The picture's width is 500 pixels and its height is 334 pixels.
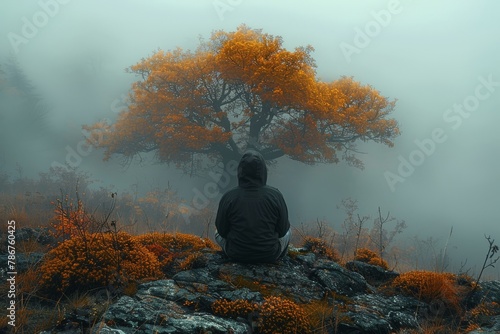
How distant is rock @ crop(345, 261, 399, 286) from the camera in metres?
6.99

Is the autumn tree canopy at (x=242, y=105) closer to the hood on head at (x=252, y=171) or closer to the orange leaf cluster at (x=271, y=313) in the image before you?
the hood on head at (x=252, y=171)

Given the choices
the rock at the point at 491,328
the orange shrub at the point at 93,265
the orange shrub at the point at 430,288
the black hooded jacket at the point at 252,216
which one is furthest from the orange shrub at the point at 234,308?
the rock at the point at 491,328

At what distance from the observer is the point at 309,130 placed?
21625 millimetres

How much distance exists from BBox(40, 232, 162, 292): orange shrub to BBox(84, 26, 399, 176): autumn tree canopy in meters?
13.8

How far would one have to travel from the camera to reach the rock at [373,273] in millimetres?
6987

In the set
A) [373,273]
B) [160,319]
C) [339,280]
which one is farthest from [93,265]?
[373,273]

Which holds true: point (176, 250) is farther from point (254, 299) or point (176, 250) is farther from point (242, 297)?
point (254, 299)

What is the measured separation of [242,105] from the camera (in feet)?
74.1

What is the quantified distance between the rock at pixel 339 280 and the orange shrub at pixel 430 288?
2.05ft

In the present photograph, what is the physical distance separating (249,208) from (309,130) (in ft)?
55.3

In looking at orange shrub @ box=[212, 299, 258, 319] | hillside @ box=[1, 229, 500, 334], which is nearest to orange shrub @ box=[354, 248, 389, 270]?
hillside @ box=[1, 229, 500, 334]

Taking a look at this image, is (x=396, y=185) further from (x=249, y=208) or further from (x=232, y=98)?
(x=249, y=208)

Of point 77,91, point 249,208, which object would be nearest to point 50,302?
point 249,208

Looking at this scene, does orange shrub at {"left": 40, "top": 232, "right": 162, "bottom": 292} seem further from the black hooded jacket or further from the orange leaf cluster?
the orange leaf cluster
